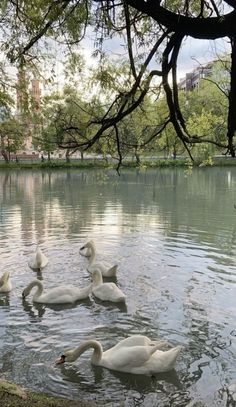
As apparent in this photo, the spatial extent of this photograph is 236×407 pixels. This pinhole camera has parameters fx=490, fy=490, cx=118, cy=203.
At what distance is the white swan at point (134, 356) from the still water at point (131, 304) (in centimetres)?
12

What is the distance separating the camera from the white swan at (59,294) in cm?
978

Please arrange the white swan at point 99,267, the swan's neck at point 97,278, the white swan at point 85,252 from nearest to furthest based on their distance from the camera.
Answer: the swan's neck at point 97,278, the white swan at point 99,267, the white swan at point 85,252

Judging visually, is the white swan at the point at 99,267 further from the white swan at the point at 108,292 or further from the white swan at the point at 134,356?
the white swan at the point at 134,356

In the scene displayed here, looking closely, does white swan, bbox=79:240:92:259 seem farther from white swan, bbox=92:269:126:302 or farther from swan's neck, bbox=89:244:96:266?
white swan, bbox=92:269:126:302

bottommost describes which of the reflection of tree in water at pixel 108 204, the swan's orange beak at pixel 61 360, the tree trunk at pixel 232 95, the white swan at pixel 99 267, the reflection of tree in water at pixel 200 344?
the reflection of tree in water at pixel 200 344

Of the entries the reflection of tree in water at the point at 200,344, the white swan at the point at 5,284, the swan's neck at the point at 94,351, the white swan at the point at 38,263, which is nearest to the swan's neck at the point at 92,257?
the white swan at the point at 38,263

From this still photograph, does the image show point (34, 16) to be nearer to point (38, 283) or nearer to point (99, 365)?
point (99, 365)

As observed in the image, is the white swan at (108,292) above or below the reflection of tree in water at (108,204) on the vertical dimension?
below

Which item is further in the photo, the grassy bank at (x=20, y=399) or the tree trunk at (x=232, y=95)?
the grassy bank at (x=20, y=399)

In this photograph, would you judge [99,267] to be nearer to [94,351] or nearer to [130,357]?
[94,351]

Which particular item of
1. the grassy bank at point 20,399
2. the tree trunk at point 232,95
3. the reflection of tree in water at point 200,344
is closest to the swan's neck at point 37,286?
the reflection of tree in water at point 200,344

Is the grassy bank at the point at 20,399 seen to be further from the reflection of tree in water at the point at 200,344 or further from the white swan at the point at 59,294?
the white swan at the point at 59,294

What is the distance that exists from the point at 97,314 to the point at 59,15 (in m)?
5.68

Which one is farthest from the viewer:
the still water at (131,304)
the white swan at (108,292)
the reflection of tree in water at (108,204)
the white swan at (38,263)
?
the reflection of tree in water at (108,204)
